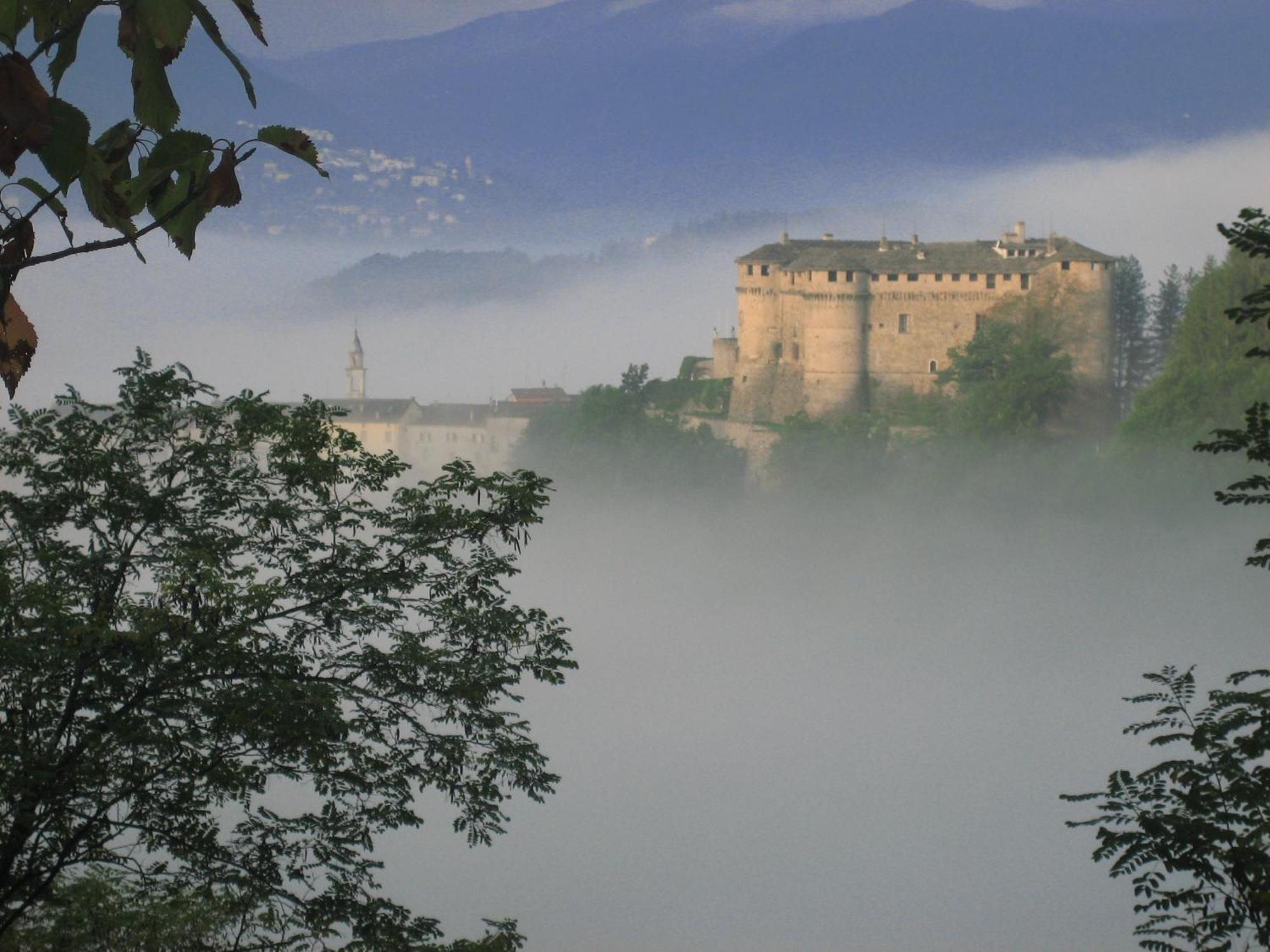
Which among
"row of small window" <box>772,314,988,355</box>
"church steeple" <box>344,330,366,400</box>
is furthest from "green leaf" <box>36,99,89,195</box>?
"church steeple" <box>344,330,366,400</box>

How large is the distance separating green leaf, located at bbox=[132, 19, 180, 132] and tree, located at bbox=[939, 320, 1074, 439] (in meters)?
35.1

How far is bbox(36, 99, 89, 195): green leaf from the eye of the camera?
1544 millimetres

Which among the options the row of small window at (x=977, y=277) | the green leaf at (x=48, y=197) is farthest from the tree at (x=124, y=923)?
the row of small window at (x=977, y=277)

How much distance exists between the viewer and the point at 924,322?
1442 inches

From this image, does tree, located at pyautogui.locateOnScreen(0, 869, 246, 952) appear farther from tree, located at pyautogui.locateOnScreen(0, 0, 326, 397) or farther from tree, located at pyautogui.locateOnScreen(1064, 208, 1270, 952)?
tree, located at pyautogui.locateOnScreen(0, 0, 326, 397)

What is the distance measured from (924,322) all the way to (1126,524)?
8.54m

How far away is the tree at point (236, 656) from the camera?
229 inches

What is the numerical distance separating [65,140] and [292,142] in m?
0.27

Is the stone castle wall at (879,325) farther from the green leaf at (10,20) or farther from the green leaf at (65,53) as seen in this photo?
the green leaf at (10,20)

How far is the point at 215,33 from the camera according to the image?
155 centimetres

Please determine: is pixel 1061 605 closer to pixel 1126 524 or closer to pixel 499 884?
pixel 1126 524

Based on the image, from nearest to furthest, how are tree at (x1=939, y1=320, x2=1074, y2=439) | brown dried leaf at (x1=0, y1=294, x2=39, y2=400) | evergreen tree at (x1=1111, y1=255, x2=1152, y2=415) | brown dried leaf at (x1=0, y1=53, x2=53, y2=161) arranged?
brown dried leaf at (x1=0, y1=53, x2=53, y2=161) → brown dried leaf at (x1=0, y1=294, x2=39, y2=400) → tree at (x1=939, y1=320, x2=1074, y2=439) → evergreen tree at (x1=1111, y1=255, x2=1152, y2=415)

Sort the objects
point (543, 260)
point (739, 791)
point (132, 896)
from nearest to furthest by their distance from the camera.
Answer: point (132, 896) → point (739, 791) → point (543, 260)

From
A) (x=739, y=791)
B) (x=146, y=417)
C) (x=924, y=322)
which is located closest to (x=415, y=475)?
(x=924, y=322)
